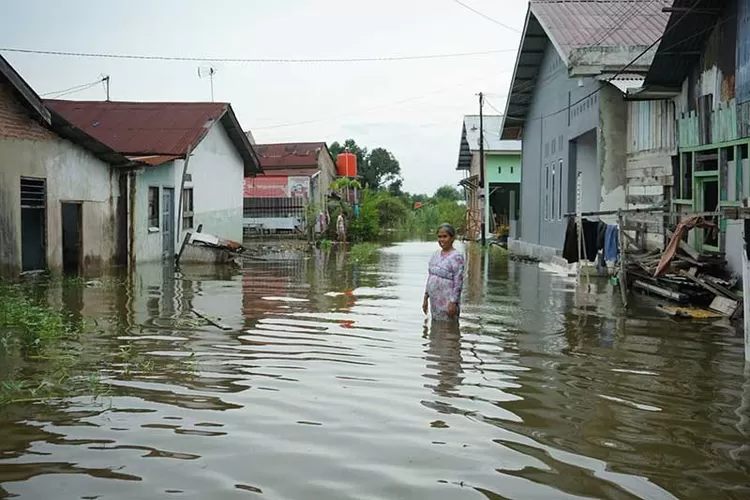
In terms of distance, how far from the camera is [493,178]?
37250mm

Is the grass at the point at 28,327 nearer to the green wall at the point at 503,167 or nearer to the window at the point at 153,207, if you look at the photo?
the window at the point at 153,207

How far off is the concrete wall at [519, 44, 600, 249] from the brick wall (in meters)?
12.0

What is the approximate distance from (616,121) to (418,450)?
48.8ft

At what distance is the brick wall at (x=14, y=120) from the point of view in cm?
1466

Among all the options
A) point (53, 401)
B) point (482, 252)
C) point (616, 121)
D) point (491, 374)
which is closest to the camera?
point (53, 401)

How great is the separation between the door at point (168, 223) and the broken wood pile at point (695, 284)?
1381 centimetres

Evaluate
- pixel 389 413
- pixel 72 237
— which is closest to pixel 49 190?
pixel 72 237

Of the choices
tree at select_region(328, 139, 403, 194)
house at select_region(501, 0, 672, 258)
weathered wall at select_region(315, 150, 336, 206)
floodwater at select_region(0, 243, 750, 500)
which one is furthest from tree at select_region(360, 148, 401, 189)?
floodwater at select_region(0, 243, 750, 500)

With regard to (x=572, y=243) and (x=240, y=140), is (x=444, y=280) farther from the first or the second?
(x=240, y=140)

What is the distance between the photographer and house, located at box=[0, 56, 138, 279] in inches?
586

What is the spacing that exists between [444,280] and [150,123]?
1732 centimetres

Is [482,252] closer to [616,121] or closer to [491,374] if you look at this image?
[616,121]

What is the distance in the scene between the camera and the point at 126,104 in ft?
86.3

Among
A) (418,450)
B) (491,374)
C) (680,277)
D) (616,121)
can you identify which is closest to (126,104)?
(616,121)
